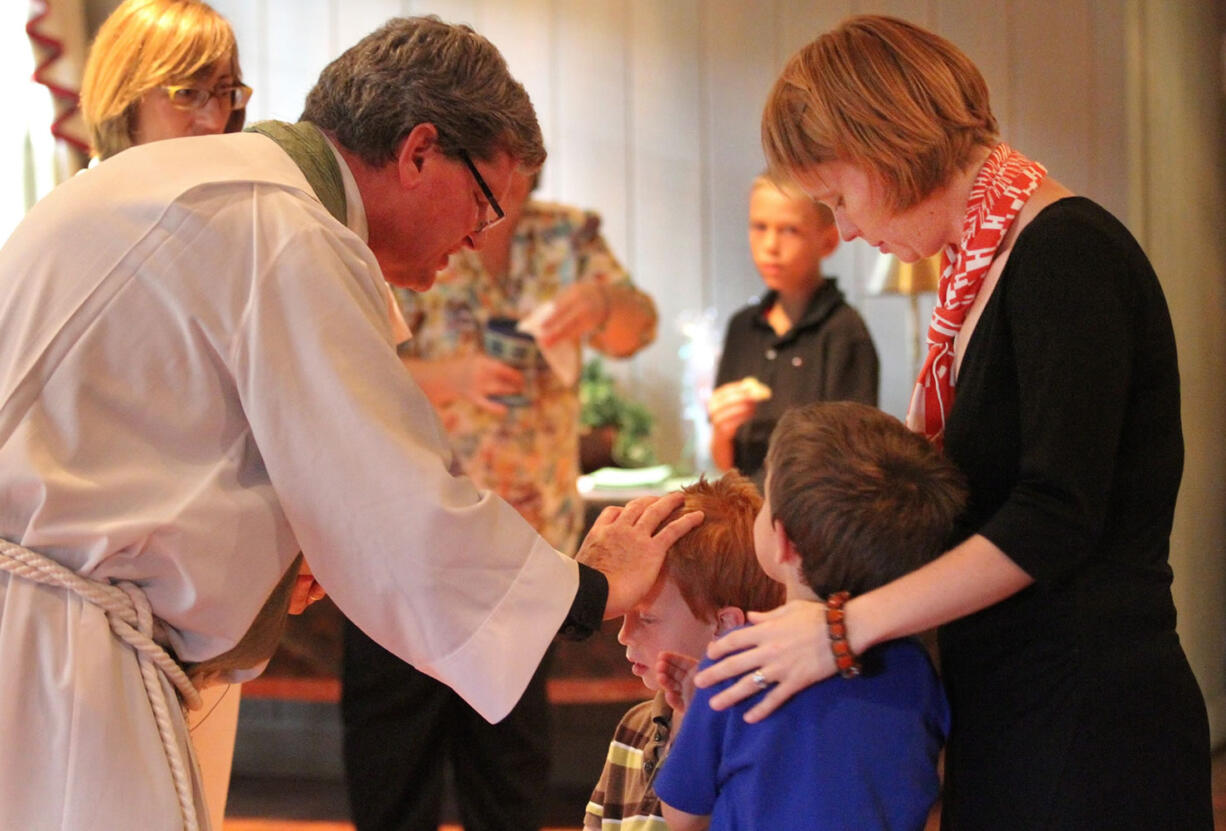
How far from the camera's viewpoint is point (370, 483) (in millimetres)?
1266

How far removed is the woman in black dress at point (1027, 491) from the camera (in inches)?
47.2

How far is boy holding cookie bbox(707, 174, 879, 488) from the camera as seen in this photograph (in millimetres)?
3092

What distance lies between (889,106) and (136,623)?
0.92m

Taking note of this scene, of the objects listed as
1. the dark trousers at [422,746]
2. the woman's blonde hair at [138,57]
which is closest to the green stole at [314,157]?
the woman's blonde hair at [138,57]

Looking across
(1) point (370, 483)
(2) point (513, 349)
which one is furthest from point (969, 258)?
(2) point (513, 349)

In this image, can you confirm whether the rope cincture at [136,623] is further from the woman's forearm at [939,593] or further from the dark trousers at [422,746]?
the dark trousers at [422,746]

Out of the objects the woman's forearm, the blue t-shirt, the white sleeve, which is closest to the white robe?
the white sleeve

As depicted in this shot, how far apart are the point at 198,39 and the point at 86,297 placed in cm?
94

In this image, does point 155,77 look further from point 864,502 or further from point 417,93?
point 864,502

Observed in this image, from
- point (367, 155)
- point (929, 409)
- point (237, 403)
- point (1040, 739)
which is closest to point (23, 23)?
point (367, 155)

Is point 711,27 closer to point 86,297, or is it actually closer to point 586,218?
point 586,218

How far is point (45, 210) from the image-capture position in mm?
1339

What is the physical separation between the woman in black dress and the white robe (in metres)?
0.35

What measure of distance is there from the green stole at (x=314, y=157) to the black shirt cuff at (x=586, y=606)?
51 centimetres
